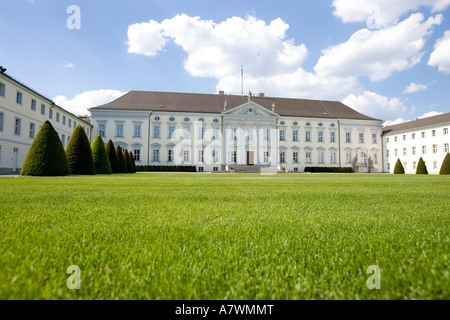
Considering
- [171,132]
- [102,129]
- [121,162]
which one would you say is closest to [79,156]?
[121,162]

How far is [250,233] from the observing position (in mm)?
2121

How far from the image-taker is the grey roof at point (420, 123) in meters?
40.3

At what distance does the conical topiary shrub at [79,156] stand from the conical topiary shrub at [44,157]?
2.69 m

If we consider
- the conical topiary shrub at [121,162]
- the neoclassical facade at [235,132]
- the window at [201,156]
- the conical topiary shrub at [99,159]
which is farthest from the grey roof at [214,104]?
the conical topiary shrub at [99,159]

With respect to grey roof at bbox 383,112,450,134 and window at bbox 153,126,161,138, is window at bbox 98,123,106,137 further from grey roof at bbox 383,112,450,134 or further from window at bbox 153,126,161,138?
grey roof at bbox 383,112,450,134

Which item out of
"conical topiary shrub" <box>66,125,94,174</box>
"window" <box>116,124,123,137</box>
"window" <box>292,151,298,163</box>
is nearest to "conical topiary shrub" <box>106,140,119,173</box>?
"conical topiary shrub" <box>66,125,94,174</box>

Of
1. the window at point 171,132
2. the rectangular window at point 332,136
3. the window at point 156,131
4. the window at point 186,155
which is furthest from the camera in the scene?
the rectangular window at point 332,136

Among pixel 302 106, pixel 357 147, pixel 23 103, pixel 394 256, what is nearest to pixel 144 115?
pixel 23 103

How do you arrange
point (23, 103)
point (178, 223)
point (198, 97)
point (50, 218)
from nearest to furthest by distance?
point (178, 223)
point (50, 218)
point (23, 103)
point (198, 97)

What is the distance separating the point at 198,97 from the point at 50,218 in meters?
43.6

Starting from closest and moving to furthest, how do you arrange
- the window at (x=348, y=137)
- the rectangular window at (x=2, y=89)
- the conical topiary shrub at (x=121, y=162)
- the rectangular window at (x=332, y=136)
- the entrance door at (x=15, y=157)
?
1. the rectangular window at (x=2, y=89)
2. the entrance door at (x=15, y=157)
3. the conical topiary shrub at (x=121, y=162)
4. the rectangular window at (x=332, y=136)
5. the window at (x=348, y=137)

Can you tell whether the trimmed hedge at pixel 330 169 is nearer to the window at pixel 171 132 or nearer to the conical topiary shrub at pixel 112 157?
the window at pixel 171 132

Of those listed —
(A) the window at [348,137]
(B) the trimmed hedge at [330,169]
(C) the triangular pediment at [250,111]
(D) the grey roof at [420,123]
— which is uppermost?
(C) the triangular pediment at [250,111]
